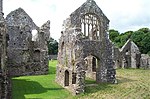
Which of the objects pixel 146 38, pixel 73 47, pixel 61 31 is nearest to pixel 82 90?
pixel 73 47

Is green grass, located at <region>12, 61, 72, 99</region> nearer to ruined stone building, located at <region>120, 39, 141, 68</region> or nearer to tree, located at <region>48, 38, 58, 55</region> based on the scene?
ruined stone building, located at <region>120, 39, 141, 68</region>

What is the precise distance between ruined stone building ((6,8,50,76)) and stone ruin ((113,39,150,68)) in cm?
1758

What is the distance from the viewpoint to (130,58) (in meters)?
54.8

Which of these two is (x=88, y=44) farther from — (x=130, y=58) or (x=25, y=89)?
(x=130, y=58)

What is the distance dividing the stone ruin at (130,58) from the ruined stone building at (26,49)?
57.7 ft

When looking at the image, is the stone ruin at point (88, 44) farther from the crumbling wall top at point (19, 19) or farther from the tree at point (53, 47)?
the tree at point (53, 47)

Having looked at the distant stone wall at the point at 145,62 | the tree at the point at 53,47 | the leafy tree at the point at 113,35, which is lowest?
the distant stone wall at the point at 145,62

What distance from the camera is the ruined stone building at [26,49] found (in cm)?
3866

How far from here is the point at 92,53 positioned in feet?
99.6

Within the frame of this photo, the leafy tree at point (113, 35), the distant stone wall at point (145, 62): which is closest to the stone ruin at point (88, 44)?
the distant stone wall at point (145, 62)

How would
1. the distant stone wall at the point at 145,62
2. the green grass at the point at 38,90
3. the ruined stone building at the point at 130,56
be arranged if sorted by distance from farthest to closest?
the distant stone wall at the point at 145,62
the ruined stone building at the point at 130,56
the green grass at the point at 38,90

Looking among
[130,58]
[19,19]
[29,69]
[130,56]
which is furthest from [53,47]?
[29,69]

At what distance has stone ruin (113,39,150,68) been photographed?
5328 centimetres

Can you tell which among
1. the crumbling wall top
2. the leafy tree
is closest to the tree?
the leafy tree
